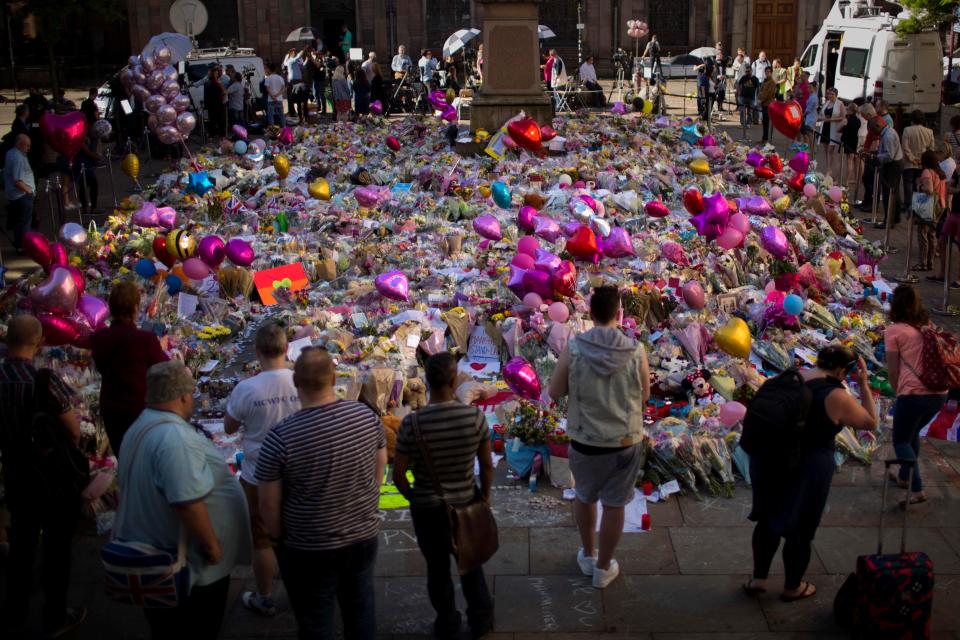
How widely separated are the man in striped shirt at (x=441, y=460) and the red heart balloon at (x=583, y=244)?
16.4 ft

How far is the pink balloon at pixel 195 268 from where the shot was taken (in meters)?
9.92

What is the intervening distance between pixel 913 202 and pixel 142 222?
8.28 meters

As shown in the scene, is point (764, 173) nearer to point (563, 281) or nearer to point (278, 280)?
point (563, 281)

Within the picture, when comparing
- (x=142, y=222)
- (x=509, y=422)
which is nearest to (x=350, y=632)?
(x=509, y=422)

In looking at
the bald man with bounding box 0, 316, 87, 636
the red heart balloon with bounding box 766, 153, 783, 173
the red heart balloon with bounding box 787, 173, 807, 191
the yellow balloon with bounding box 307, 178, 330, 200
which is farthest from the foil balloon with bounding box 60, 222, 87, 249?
the red heart balloon with bounding box 766, 153, 783, 173

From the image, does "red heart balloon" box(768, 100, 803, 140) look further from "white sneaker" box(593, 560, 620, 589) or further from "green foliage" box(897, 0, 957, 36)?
"white sneaker" box(593, 560, 620, 589)

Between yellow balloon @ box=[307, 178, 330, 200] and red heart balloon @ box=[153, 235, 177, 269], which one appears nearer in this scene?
red heart balloon @ box=[153, 235, 177, 269]

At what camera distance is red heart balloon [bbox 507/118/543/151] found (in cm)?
1467

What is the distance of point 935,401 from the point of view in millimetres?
6223

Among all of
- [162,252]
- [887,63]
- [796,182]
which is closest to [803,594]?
[162,252]

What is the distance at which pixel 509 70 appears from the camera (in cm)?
1712

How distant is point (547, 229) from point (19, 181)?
6.05m

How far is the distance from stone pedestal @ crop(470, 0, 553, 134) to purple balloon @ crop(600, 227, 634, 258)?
7589 mm

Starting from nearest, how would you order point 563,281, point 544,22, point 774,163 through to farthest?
point 563,281, point 774,163, point 544,22
